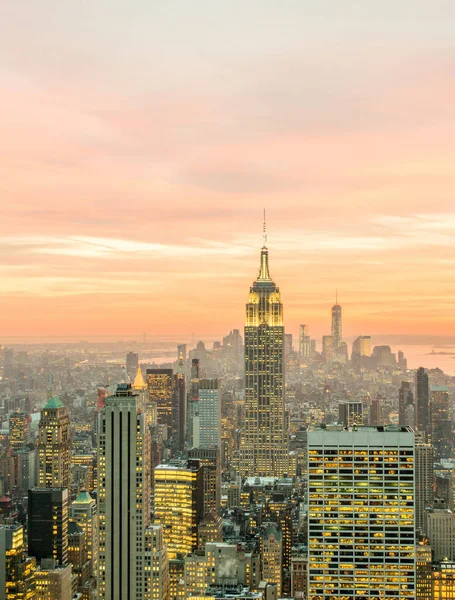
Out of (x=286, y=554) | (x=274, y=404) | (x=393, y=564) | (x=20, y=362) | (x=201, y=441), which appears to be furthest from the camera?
(x=274, y=404)

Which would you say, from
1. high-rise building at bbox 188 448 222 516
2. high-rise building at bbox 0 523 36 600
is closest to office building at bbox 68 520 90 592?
high-rise building at bbox 0 523 36 600

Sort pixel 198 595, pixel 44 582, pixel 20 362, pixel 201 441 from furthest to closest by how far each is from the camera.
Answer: pixel 201 441 < pixel 20 362 < pixel 44 582 < pixel 198 595

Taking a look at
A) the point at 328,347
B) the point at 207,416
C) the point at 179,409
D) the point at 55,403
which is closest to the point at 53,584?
the point at 55,403

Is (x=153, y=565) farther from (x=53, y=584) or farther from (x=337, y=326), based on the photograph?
(x=337, y=326)

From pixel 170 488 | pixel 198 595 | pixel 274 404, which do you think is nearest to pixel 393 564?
pixel 198 595

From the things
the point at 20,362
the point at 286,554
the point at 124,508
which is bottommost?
the point at 286,554

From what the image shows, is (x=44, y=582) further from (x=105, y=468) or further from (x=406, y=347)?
(x=406, y=347)

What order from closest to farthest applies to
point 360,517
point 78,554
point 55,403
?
point 360,517
point 78,554
point 55,403
